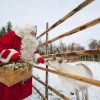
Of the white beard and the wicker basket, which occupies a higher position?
the white beard

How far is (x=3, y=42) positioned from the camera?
9.89 ft

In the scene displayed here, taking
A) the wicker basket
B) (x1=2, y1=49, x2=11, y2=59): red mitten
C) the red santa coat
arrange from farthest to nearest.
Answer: the red santa coat
(x1=2, y1=49, x2=11, y2=59): red mitten
the wicker basket

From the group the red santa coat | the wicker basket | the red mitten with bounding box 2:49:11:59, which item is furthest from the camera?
the red santa coat

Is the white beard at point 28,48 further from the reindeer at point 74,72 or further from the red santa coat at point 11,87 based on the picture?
the reindeer at point 74,72

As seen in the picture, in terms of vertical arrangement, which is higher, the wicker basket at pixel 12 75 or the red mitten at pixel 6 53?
the red mitten at pixel 6 53

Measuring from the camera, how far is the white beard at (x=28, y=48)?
128 inches

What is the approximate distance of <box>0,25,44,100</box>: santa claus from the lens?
313 centimetres

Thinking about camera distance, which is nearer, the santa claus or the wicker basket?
the wicker basket

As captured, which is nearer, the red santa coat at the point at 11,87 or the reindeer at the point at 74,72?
the red santa coat at the point at 11,87

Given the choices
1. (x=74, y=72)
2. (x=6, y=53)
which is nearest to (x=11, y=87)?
(x=6, y=53)

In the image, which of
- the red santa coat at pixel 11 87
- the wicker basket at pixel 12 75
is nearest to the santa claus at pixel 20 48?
the red santa coat at pixel 11 87

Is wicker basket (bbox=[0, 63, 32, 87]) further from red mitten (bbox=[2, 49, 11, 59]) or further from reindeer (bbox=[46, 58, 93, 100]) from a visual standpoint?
reindeer (bbox=[46, 58, 93, 100])

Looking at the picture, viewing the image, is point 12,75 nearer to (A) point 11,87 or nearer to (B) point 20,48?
(A) point 11,87

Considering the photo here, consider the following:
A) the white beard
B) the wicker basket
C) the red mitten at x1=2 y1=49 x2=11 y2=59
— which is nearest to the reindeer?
the white beard
